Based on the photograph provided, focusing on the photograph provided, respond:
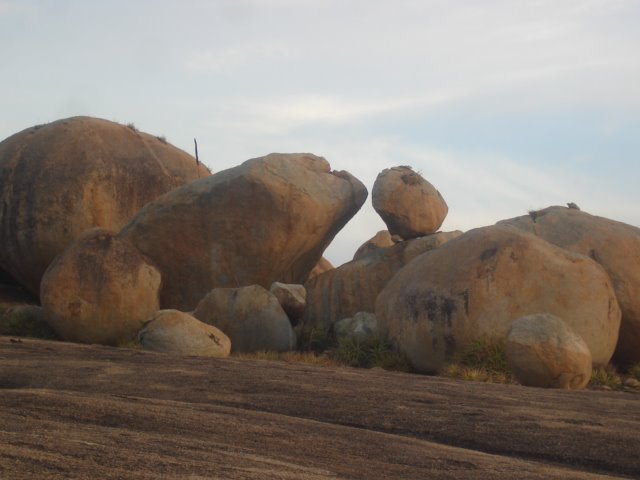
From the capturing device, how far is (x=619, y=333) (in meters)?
15.2

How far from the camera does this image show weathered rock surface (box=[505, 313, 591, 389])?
38.5 ft

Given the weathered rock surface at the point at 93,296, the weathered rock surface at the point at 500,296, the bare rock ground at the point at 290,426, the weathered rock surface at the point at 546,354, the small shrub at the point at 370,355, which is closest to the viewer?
the bare rock ground at the point at 290,426

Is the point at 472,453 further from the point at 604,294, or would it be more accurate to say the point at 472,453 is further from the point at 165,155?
the point at 165,155

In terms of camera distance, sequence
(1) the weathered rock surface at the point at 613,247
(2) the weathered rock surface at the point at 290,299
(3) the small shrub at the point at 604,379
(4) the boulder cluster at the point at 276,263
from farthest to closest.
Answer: (2) the weathered rock surface at the point at 290,299, (1) the weathered rock surface at the point at 613,247, (4) the boulder cluster at the point at 276,263, (3) the small shrub at the point at 604,379

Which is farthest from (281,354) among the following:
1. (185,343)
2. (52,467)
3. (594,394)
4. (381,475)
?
(52,467)

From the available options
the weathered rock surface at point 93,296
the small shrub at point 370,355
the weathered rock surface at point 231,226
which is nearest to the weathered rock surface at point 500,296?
the small shrub at point 370,355

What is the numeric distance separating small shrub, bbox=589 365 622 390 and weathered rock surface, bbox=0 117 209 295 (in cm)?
1109

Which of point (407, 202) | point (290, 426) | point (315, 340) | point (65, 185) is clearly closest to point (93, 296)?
point (315, 340)

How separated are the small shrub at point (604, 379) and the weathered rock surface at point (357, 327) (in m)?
3.53

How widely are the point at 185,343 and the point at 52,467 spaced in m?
10.3

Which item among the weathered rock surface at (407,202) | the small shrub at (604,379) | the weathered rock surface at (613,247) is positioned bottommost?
the small shrub at (604,379)

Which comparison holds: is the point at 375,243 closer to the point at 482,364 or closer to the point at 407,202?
the point at 407,202

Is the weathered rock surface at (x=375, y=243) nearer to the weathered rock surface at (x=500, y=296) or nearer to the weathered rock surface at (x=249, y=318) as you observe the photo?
the weathered rock surface at (x=249, y=318)

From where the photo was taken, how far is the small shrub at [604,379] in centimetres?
1334
